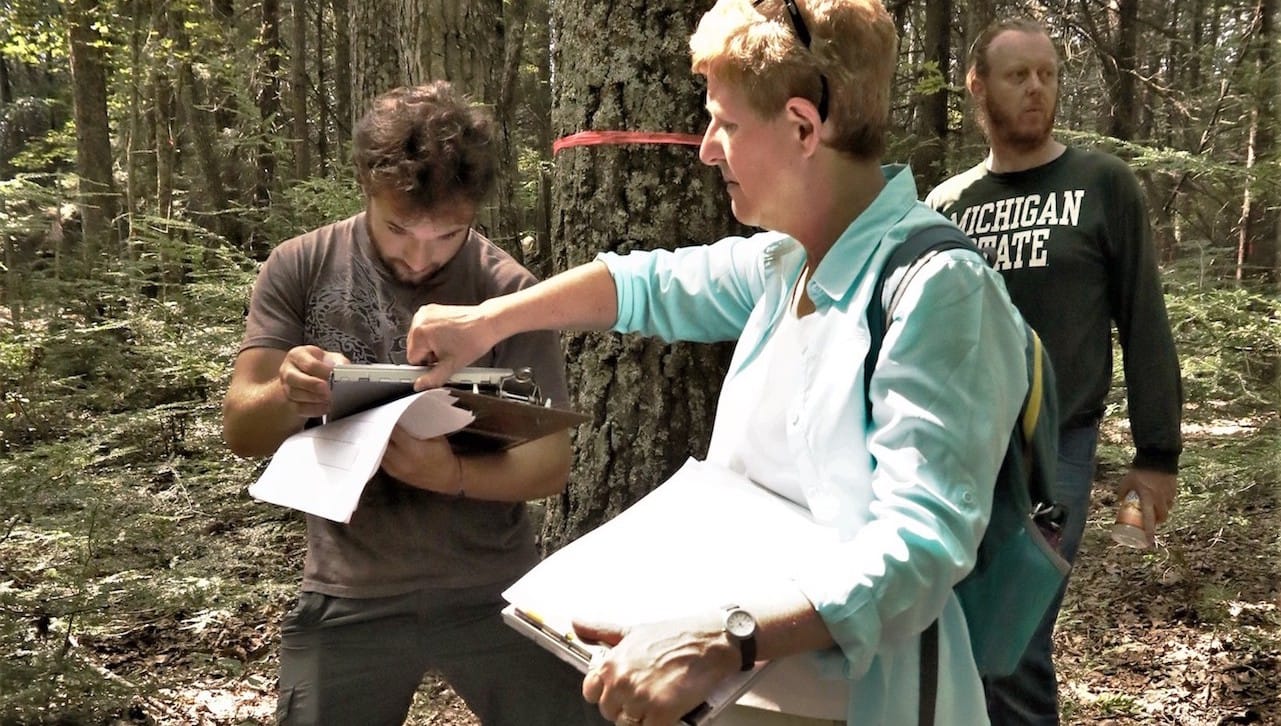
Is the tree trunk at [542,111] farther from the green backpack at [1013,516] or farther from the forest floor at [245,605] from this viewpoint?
the green backpack at [1013,516]

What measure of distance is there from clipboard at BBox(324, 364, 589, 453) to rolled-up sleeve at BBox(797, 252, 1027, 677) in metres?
0.77

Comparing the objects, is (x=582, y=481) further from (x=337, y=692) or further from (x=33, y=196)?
(x=33, y=196)

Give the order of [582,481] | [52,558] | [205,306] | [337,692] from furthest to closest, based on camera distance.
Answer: [205,306] → [52,558] → [582,481] → [337,692]

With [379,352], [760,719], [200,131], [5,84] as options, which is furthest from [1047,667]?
[5,84]

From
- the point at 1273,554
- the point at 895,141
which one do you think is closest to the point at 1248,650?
the point at 1273,554

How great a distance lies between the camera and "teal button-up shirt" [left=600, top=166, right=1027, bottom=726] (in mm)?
Answer: 1195

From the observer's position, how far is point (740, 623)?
119 cm

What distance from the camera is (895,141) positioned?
7.00 meters

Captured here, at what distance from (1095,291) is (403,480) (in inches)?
86.2

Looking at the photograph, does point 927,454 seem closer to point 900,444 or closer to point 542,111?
point 900,444

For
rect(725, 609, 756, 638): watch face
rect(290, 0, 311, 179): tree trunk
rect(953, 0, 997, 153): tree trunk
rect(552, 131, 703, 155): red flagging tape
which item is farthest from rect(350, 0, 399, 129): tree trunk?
rect(290, 0, 311, 179): tree trunk

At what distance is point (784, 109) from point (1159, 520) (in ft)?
7.71

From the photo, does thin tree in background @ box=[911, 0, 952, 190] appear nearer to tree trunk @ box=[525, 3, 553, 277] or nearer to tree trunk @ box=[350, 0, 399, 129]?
tree trunk @ box=[525, 3, 553, 277]

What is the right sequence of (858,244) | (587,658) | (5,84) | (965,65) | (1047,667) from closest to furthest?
(587,658)
(858,244)
(1047,667)
(965,65)
(5,84)
